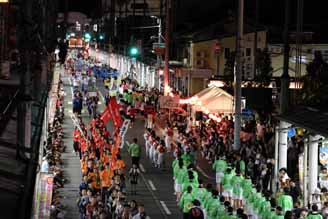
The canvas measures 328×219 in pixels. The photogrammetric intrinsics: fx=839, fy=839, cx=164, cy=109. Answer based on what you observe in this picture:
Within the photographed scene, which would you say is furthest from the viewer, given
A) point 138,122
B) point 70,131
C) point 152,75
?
point 152,75

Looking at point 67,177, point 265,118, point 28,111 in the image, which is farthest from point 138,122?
point 28,111

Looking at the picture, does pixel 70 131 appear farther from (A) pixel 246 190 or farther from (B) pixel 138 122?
(A) pixel 246 190

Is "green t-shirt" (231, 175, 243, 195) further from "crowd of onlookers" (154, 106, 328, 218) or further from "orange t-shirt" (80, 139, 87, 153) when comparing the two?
"orange t-shirt" (80, 139, 87, 153)

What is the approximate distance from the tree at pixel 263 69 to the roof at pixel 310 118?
41.5 ft

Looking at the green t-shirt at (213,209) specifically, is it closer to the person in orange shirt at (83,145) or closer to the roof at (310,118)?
the roof at (310,118)

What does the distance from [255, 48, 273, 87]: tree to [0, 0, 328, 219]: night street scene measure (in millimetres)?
73

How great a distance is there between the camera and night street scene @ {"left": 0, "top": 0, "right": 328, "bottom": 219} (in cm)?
1366

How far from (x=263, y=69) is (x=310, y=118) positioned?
16077mm

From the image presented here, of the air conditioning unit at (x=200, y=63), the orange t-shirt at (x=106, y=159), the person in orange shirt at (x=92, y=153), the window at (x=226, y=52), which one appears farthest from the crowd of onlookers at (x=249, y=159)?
the air conditioning unit at (x=200, y=63)

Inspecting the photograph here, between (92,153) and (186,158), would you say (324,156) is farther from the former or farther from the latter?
(92,153)

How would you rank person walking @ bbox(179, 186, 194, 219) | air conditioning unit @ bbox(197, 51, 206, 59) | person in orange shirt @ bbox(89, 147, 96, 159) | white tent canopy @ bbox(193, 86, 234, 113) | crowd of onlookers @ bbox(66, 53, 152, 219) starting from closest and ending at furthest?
1. crowd of onlookers @ bbox(66, 53, 152, 219)
2. person walking @ bbox(179, 186, 194, 219)
3. person in orange shirt @ bbox(89, 147, 96, 159)
4. white tent canopy @ bbox(193, 86, 234, 113)
5. air conditioning unit @ bbox(197, 51, 206, 59)

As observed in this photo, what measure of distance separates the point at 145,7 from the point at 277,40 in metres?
38.0

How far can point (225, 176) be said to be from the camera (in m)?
23.2

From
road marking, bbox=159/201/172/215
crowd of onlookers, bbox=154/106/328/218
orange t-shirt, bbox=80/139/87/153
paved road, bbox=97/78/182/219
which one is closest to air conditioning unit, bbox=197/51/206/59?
crowd of onlookers, bbox=154/106/328/218
